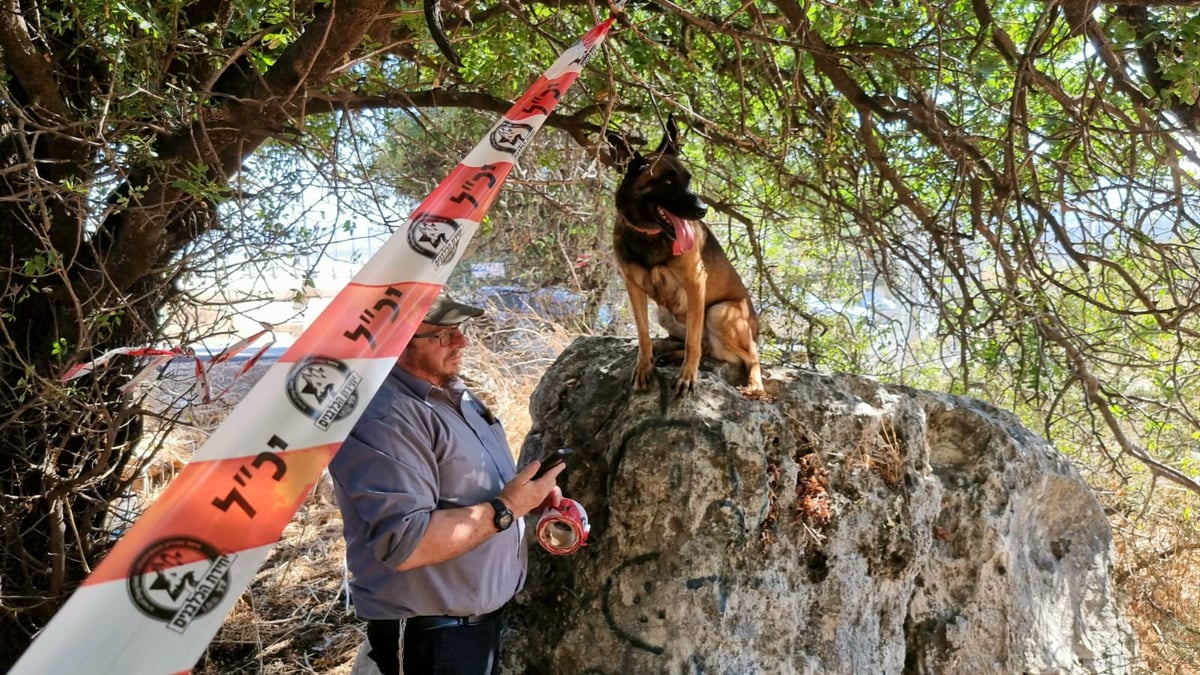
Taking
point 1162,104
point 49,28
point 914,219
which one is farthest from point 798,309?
point 49,28

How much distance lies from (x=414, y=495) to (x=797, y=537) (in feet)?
5.48

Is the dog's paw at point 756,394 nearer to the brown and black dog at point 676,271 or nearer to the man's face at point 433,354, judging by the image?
the brown and black dog at point 676,271

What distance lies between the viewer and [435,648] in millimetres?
2381

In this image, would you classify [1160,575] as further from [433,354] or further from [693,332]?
[433,354]

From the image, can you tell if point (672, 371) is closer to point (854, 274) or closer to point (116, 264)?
point (116, 264)

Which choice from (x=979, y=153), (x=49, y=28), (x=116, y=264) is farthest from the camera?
(x=979, y=153)

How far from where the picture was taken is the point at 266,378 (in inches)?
56.3

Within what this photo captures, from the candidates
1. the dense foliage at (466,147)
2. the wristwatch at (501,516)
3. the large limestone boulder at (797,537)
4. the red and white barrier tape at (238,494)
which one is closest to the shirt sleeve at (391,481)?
the wristwatch at (501,516)

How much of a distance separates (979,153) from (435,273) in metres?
3.34

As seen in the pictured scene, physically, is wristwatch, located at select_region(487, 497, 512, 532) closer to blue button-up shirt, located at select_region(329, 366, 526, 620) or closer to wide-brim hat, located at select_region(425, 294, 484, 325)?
blue button-up shirt, located at select_region(329, 366, 526, 620)

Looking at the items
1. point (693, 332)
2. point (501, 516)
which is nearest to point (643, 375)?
point (693, 332)

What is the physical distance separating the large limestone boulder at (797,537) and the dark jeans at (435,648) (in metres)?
0.66

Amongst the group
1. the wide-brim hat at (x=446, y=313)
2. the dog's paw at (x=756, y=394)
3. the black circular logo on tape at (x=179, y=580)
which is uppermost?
the dog's paw at (x=756, y=394)

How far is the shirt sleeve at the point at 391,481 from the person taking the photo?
2125 mm
